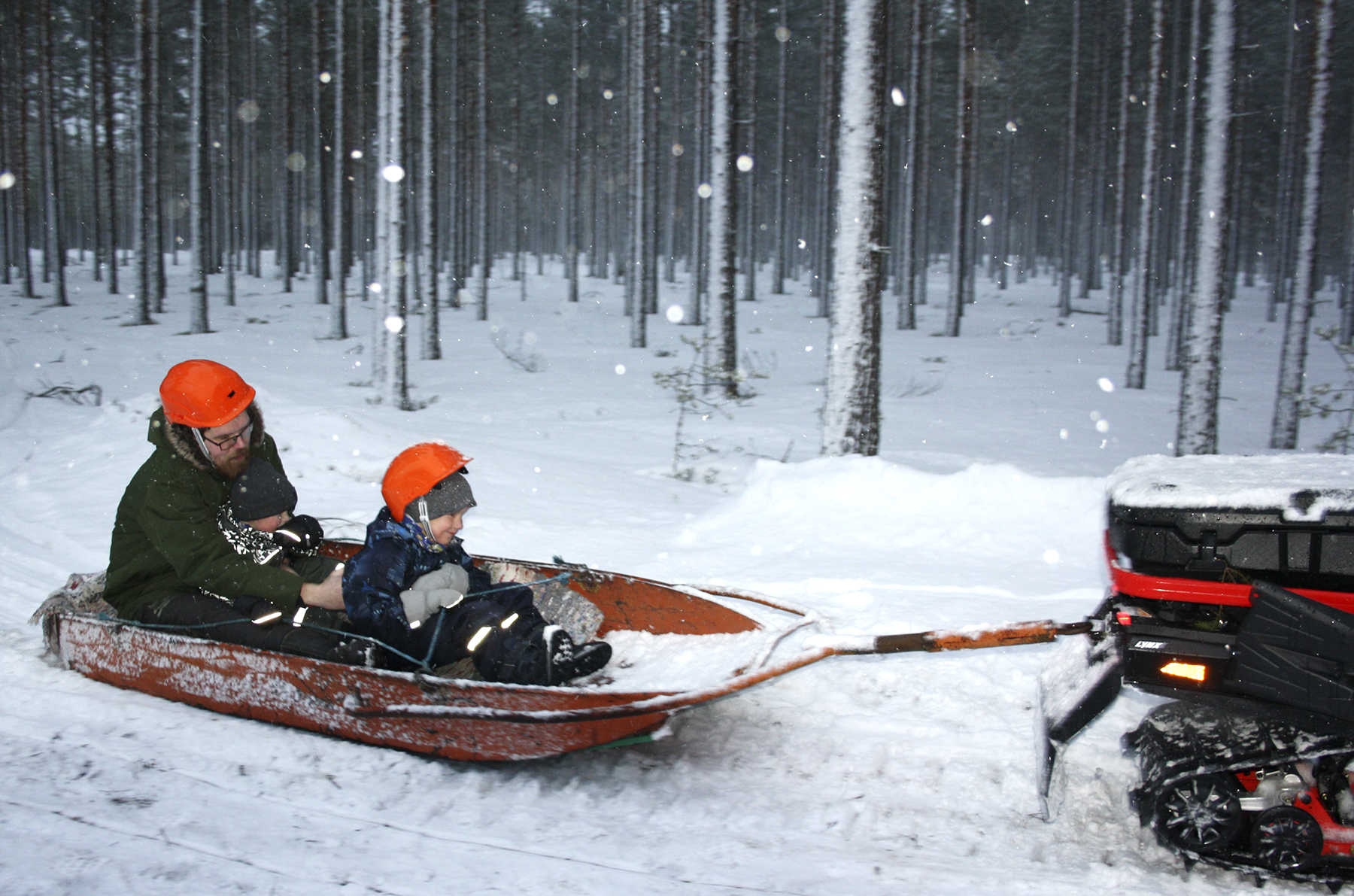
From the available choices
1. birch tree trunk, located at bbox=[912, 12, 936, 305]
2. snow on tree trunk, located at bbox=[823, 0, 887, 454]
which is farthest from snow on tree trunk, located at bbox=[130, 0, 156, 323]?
birch tree trunk, located at bbox=[912, 12, 936, 305]

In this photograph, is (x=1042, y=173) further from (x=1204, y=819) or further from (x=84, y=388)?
(x=1204, y=819)

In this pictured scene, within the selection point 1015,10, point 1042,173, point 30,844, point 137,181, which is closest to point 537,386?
point 137,181

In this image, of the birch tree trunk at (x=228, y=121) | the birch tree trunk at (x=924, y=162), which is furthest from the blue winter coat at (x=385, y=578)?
the birch tree trunk at (x=228, y=121)

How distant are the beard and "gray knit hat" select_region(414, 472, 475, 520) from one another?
3.46 ft

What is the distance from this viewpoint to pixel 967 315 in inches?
1135

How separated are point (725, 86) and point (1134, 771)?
454 inches

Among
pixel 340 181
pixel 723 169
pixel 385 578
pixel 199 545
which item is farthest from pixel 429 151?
pixel 385 578

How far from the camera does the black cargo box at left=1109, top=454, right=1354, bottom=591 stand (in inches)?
106

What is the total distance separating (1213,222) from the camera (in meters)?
8.53

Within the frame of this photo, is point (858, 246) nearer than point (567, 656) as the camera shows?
No

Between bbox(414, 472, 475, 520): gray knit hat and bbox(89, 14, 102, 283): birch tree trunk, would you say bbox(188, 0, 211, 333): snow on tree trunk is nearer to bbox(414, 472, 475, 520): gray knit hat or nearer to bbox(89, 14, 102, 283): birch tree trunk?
bbox(89, 14, 102, 283): birch tree trunk

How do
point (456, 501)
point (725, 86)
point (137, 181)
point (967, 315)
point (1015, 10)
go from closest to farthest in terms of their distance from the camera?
point (456, 501) → point (725, 86) → point (137, 181) → point (967, 315) → point (1015, 10)

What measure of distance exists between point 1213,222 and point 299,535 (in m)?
8.84

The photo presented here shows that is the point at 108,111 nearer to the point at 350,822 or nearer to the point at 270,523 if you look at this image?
the point at 270,523
